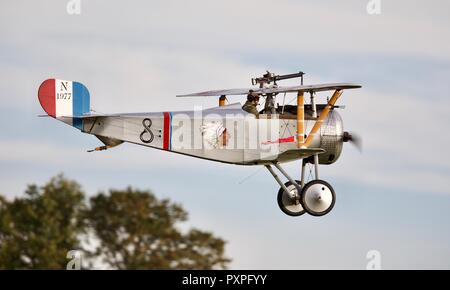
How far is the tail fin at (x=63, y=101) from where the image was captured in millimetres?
20578

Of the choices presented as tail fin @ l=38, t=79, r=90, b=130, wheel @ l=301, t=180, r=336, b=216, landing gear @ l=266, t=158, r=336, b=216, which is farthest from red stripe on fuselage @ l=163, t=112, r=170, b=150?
wheel @ l=301, t=180, r=336, b=216

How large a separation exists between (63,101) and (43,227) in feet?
17.3

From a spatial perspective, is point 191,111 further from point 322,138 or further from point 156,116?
point 322,138

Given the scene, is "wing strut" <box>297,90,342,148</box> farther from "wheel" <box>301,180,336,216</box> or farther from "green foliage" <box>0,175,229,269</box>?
"green foliage" <box>0,175,229,269</box>

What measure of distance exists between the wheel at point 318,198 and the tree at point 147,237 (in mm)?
3272

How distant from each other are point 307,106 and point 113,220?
505 cm

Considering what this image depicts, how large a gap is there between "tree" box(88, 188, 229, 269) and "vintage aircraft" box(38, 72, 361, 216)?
3.06m

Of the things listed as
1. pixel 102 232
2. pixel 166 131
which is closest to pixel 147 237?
pixel 102 232

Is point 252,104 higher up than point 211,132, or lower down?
higher up

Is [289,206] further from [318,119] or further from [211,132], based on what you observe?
[211,132]

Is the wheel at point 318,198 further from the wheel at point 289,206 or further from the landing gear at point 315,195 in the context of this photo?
the wheel at point 289,206

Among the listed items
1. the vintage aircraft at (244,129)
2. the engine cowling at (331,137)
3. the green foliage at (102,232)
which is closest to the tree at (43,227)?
the green foliage at (102,232)

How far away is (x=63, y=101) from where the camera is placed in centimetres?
2064
